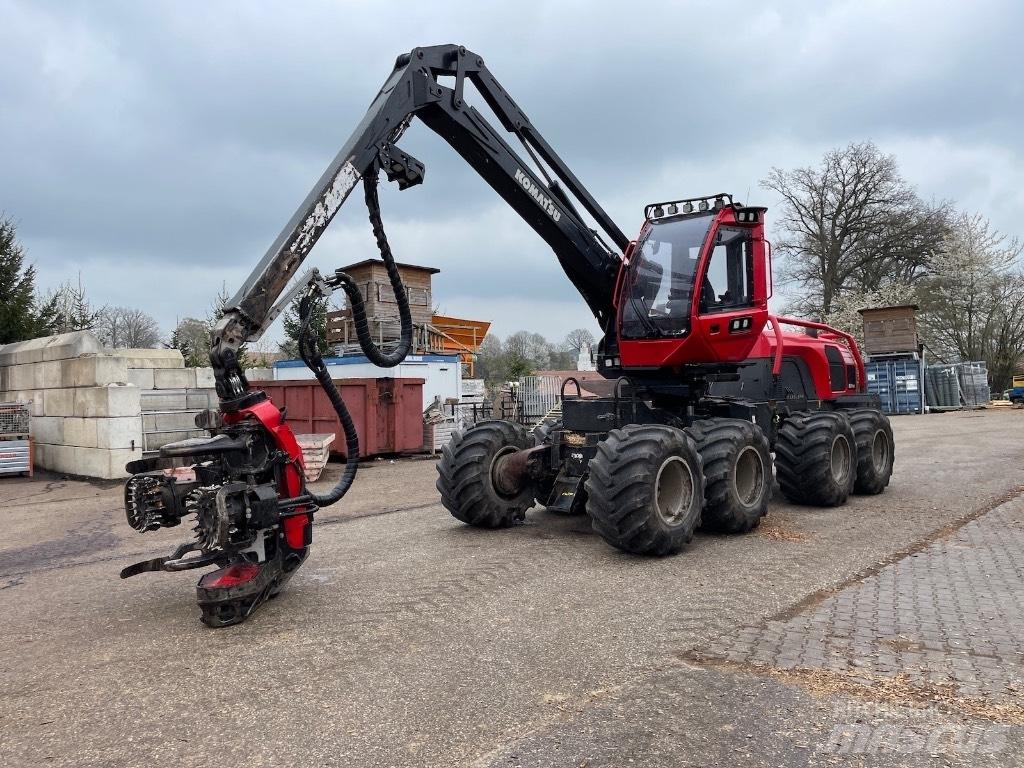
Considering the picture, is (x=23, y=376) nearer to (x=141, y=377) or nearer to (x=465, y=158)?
(x=141, y=377)

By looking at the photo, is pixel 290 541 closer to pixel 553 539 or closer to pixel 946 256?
pixel 553 539

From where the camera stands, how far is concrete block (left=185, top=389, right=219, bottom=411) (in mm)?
13859

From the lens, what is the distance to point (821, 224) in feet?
126

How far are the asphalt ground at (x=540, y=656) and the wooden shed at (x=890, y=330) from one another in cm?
2338

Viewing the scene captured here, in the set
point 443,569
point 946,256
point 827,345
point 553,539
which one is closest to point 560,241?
point 553,539

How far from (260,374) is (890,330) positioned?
22814 millimetres

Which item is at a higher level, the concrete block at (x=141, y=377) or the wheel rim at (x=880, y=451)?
the concrete block at (x=141, y=377)

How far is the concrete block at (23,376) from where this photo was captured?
1414 cm

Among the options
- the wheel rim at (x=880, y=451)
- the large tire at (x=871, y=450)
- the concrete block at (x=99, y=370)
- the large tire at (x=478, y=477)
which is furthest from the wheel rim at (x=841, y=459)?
the concrete block at (x=99, y=370)

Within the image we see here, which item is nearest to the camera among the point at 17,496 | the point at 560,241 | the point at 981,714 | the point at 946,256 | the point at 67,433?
the point at 981,714

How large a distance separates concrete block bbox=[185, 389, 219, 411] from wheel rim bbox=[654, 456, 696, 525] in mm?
9995

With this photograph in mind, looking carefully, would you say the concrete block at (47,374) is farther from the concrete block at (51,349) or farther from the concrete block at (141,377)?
the concrete block at (141,377)

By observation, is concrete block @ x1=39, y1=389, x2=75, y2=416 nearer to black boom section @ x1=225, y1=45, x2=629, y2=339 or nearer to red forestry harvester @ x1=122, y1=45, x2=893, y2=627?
red forestry harvester @ x1=122, y1=45, x2=893, y2=627

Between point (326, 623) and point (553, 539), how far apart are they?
274cm
